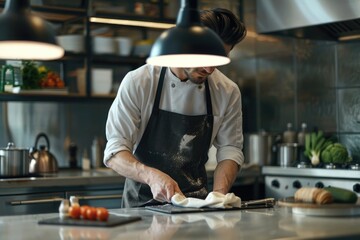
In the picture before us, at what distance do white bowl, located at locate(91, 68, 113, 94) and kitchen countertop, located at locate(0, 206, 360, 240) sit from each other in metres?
2.53

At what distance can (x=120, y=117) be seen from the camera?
9.50 ft

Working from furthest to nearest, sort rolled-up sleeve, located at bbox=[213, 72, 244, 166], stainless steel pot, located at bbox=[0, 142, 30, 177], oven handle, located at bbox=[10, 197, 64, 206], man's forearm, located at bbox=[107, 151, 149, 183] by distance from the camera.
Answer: stainless steel pot, located at bbox=[0, 142, 30, 177]
oven handle, located at bbox=[10, 197, 64, 206]
rolled-up sleeve, located at bbox=[213, 72, 244, 166]
man's forearm, located at bbox=[107, 151, 149, 183]

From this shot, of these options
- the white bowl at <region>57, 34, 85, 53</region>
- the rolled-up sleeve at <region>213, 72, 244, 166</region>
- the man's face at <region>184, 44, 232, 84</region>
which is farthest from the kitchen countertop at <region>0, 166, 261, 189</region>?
the man's face at <region>184, 44, 232, 84</region>

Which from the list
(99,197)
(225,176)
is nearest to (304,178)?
(99,197)

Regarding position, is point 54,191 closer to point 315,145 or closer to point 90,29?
point 90,29

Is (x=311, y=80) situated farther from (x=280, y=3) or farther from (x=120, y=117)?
(x=120, y=117)

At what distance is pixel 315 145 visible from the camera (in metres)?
4.77

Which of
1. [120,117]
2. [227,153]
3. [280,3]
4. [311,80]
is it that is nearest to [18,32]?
[120,117]

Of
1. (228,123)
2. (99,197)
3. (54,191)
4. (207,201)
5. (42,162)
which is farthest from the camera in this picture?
(42,162)

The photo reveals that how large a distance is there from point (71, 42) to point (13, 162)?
106 cm

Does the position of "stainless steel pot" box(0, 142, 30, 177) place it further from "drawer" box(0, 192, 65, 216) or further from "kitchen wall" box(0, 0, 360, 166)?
"kitchen wall" box(0, 0, 360, 166)

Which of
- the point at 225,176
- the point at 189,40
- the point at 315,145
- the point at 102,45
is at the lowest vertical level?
the point at 225,176

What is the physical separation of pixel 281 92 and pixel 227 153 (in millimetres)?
2395

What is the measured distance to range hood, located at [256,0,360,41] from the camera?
437cm
